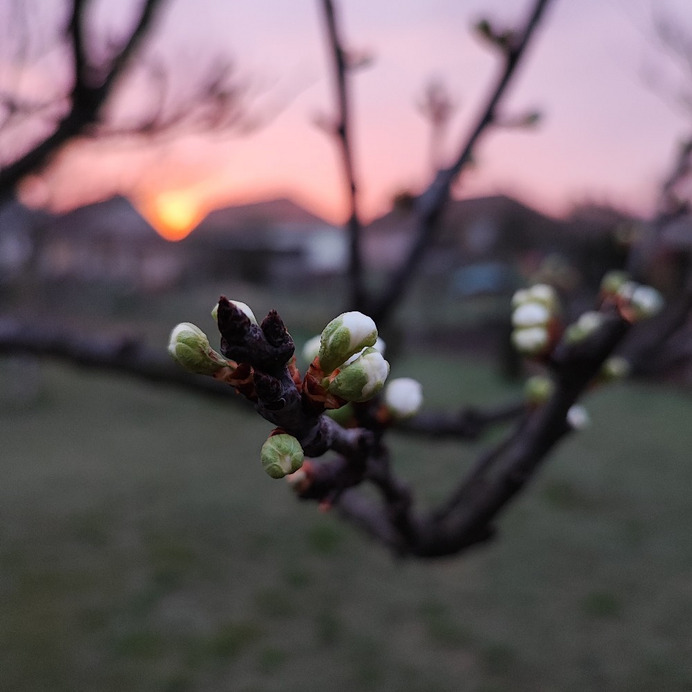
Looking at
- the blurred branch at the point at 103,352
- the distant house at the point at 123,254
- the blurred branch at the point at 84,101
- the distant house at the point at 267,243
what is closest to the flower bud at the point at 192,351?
the blurred branch at the point at 103,352

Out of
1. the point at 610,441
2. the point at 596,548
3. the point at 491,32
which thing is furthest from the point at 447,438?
the point at 610,441

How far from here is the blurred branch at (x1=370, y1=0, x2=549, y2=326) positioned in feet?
6.15

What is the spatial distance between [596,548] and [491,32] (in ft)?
15.1

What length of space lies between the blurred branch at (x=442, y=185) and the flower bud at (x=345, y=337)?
5.27 ft

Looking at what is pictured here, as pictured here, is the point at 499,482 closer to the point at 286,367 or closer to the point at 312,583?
the point at 286,367

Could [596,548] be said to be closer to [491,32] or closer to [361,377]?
[491,32]

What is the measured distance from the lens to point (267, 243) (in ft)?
106

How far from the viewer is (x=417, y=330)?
15.2m

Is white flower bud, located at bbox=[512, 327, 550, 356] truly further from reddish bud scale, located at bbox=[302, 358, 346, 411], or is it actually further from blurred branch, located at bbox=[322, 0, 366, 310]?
blurred branch, located at bbox=[322, 0, 366, 310]

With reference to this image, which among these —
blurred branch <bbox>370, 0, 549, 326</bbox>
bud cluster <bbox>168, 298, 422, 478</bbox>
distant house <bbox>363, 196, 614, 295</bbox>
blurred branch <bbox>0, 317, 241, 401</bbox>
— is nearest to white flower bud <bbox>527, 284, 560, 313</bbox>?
bud cluster <bbox>168, 298, 422, 478</bbox>

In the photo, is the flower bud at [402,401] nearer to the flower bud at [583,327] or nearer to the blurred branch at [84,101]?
the flower bud at [583,327]

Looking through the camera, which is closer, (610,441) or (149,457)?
(149,457)

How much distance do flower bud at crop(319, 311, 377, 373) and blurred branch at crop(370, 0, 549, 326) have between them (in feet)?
5.27

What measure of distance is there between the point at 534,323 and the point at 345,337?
2.09 ft
